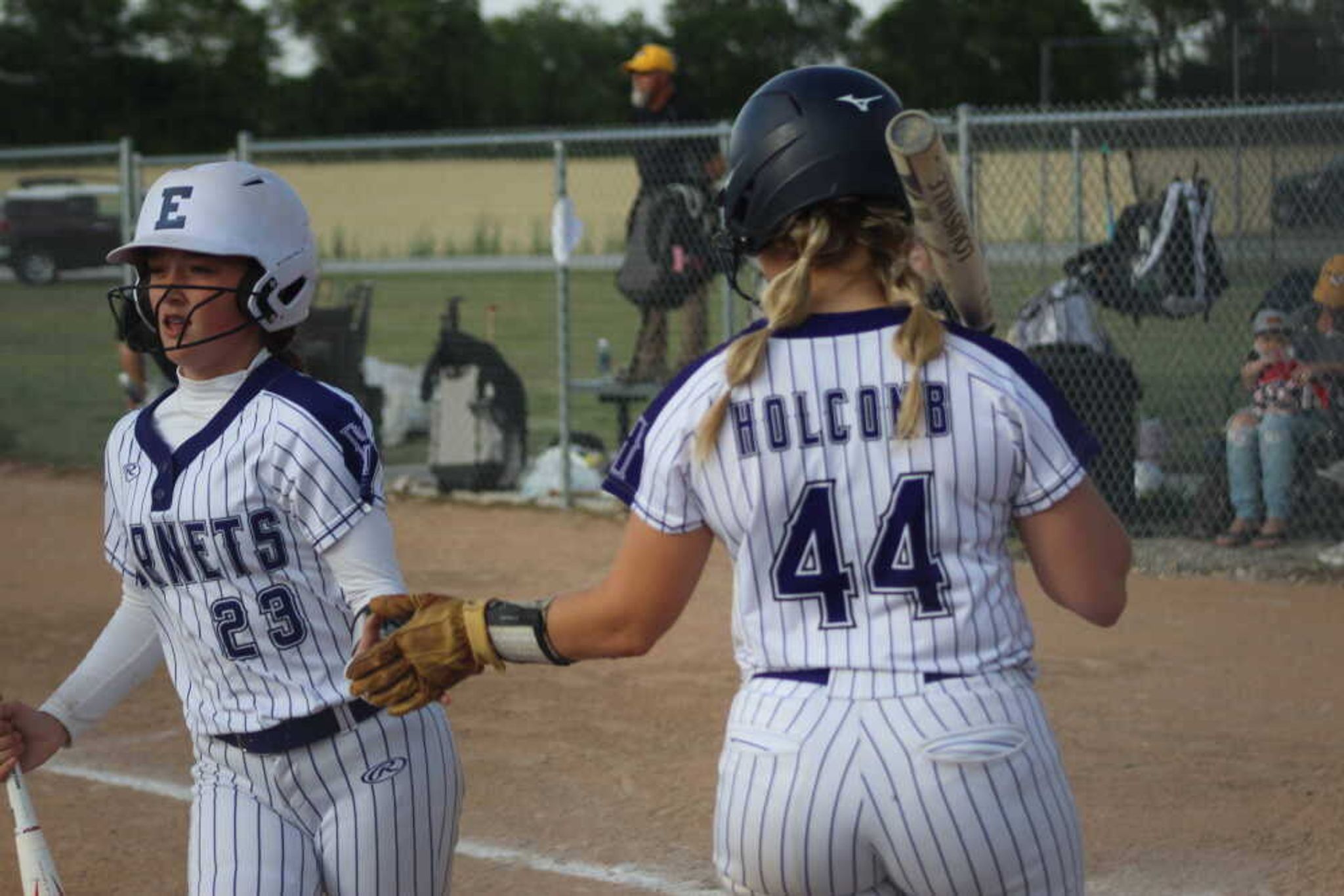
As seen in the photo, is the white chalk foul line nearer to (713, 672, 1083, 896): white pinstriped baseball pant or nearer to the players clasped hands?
the players clasped hands

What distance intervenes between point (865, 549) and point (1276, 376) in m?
7.24

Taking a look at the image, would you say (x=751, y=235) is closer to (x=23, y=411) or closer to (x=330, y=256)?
(x=23, y=411)

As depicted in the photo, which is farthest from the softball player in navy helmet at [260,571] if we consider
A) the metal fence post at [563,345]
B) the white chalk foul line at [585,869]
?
the metal fence post at [563,345]

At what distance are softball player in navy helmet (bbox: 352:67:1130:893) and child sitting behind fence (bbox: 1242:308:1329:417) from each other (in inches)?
271

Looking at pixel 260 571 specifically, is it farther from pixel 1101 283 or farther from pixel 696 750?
pixel 1101 283

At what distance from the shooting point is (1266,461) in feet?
29.1

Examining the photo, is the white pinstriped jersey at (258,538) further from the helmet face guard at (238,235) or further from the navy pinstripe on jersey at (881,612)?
the navy pinstripe on jersey at (881,612)

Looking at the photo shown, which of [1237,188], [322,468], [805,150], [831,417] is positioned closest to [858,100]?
[805,150]

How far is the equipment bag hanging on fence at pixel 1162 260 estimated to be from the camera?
31.8ft

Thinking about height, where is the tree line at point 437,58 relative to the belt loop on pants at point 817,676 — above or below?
above

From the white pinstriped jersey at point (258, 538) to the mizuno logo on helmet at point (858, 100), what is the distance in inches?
44.4

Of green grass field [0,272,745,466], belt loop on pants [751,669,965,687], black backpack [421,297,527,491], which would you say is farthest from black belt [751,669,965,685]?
green grass field [0,272,745,466]

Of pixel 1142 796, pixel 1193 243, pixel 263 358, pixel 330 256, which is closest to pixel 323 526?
pixel 263 358

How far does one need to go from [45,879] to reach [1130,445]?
290 inches
